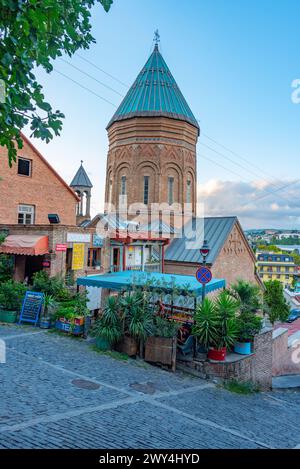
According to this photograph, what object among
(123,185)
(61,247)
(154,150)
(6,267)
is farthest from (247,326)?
(123,185)

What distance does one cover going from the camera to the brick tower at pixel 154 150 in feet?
94.9

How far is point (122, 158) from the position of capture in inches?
1192

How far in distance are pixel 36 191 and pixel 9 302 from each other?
10665 mm

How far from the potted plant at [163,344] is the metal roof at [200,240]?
11058 millimetres

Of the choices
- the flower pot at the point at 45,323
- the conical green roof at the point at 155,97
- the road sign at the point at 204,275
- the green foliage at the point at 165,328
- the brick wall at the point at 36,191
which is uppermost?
the conical green roof at the point at 155,97

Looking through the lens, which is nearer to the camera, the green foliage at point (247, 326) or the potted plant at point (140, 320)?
the potted plant at point (140, 320)

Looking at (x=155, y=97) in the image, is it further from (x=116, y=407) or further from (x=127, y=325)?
(x=116, y=407)

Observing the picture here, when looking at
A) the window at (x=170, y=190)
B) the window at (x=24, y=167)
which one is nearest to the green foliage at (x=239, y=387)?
the window at (x=24, y=167)

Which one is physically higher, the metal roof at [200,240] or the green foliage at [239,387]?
the metal roof at [200,240]

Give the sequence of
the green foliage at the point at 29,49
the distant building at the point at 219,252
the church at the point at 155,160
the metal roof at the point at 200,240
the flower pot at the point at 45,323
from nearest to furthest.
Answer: the green foliage at the point at 29,49, the flower pot at the point at 45,323, the distant building at the point at 219,252, the metal roof at the point at 200,240, the church at the point at 155,160

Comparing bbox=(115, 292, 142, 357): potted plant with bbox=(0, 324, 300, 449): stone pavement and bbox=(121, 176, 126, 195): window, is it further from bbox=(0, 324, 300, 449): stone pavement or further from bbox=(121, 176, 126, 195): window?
bbox=(121, 176, 126, 195): window

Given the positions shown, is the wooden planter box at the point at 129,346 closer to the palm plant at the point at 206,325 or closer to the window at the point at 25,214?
the palm plant at the point at 206,325

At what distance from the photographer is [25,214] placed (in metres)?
22.5

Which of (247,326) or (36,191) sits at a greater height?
(36,191)
